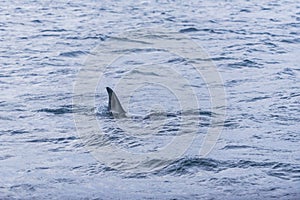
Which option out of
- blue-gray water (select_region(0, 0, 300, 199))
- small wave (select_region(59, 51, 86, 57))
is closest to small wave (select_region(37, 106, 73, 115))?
blue-gray water (select_region(0, 0, 300, 199))

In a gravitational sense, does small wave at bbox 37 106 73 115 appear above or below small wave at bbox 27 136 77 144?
below

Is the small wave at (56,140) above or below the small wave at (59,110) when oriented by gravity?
above

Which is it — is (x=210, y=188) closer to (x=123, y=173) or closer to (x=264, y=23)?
(x=123, y=173)

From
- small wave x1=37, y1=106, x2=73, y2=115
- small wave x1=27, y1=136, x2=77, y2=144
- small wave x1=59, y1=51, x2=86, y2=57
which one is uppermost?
A: small wave x1=27, y1=136, x2=77, y2=144

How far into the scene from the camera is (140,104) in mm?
13148

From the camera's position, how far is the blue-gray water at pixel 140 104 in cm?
909

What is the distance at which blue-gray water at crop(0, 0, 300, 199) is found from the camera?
9.09m

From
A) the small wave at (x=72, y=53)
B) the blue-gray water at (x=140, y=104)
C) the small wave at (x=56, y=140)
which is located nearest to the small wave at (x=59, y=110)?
the blue-gray water at (x=140, y=104)

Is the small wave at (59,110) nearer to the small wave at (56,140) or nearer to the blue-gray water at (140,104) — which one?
the blue-gray water at (140,104)

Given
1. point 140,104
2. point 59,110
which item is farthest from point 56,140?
point 140,104

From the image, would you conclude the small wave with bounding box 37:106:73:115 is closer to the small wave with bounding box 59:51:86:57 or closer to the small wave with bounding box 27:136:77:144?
the small wave with bounding box 27:136:77:144

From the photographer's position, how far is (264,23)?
22.3 meters

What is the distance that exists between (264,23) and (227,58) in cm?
535

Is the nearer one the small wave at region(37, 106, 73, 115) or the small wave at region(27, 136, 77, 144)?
the small wave at region(27, 136, 77, 144)
